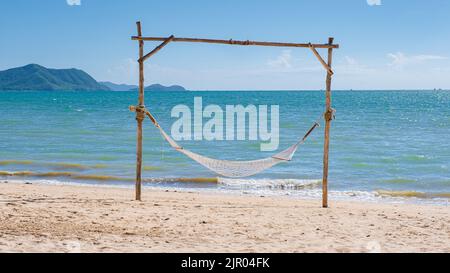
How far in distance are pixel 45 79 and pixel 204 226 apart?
146662mm

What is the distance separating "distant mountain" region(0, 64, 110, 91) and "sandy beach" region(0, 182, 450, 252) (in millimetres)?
136538

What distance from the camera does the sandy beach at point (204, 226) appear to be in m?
4.08

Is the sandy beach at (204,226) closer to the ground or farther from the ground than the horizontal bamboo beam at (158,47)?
closer to the ground

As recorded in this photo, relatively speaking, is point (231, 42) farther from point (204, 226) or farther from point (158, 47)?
point (204, 226)

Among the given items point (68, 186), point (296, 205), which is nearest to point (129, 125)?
point (68, 186)

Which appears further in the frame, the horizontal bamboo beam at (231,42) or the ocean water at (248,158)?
the ocean water at (248,158)

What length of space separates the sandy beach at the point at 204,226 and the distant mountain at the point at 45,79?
137m

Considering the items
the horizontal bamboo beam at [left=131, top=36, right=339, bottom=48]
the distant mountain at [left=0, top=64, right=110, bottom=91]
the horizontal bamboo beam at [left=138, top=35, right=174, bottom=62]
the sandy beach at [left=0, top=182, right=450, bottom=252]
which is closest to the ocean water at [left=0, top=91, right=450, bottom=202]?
the sandy beach at [left=0, top=182, right=450, bottom=252]

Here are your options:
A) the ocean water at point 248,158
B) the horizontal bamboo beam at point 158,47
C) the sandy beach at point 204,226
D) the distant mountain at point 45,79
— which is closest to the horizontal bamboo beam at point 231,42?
the horizontal bamboo beam at point 158,47

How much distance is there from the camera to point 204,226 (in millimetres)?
4859

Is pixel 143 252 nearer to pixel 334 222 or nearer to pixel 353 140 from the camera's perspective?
pixel 334 222

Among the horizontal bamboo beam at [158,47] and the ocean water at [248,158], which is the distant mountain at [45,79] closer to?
the ocean water at [248,158]

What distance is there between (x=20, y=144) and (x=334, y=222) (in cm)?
1171

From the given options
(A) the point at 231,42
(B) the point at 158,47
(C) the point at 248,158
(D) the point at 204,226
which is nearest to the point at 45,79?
(C) the point at 248,158
